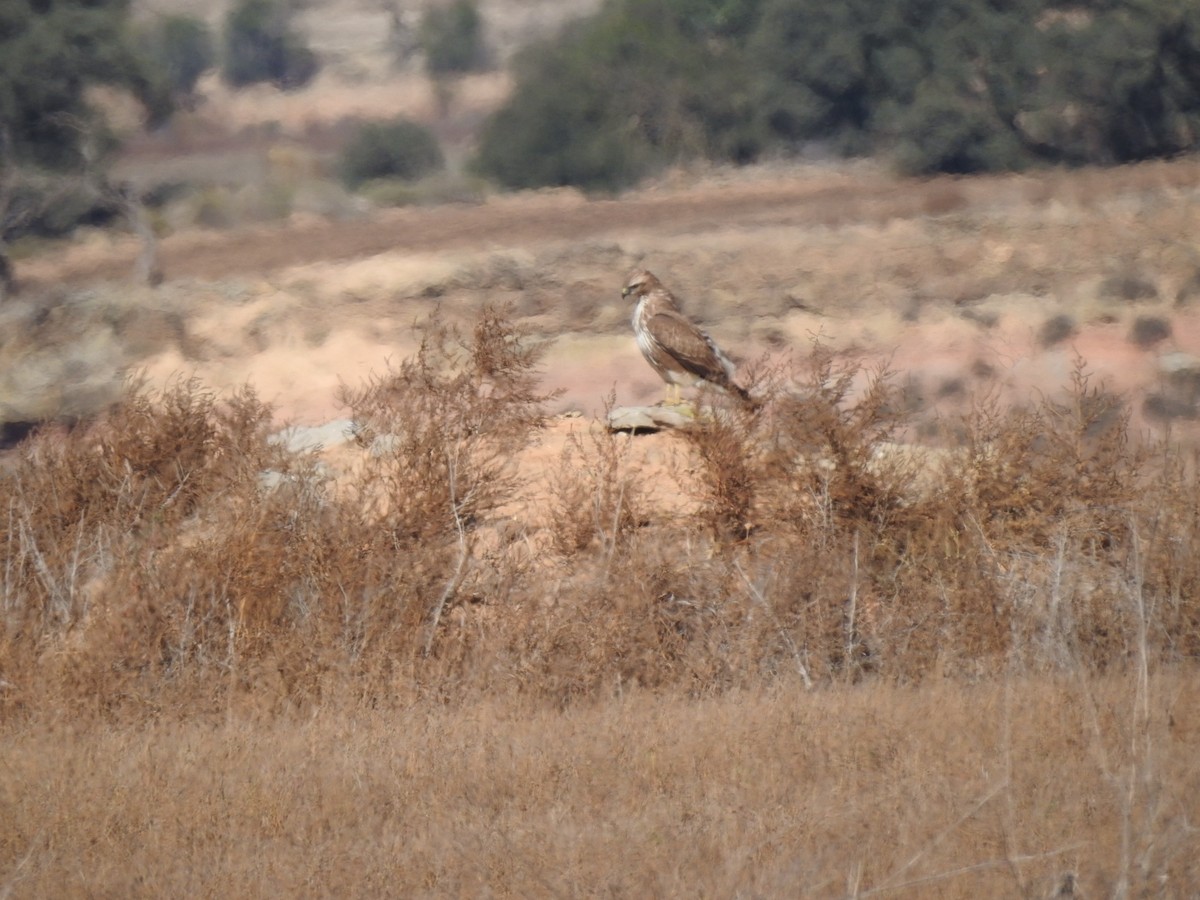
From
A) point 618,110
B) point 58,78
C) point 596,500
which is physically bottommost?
point 596,500

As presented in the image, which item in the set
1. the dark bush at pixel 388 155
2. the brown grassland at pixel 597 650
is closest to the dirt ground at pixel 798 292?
the brown grassland at pixel 597 650

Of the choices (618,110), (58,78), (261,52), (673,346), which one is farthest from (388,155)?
(673,346)

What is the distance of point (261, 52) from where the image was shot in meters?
64.8

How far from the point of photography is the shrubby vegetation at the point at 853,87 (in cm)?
3216

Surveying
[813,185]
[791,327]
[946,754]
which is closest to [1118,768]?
[946,754]

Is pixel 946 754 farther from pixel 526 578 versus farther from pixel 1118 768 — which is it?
pixel 526 578

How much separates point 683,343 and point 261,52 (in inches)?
2258

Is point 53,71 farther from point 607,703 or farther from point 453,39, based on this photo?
point 607,703

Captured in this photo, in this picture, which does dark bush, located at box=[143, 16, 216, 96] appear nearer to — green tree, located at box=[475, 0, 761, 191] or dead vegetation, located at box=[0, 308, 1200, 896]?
green tree, located at box=[475, 0, 761, 191]

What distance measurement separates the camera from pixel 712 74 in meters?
41.6

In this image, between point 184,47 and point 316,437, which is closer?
point 316,437

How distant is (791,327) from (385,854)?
16728 mm

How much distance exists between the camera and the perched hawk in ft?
38.0

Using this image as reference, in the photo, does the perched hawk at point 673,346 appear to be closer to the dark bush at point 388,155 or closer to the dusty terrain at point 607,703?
the dusty terrain at point 607,703
